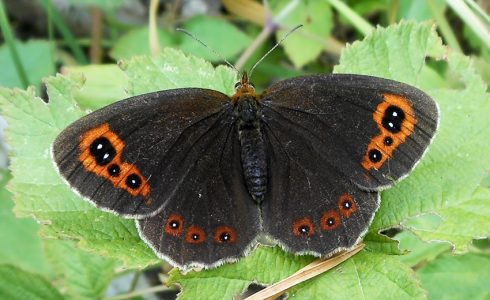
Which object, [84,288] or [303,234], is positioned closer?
[303,234]

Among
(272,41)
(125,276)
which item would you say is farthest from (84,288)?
(272,41)

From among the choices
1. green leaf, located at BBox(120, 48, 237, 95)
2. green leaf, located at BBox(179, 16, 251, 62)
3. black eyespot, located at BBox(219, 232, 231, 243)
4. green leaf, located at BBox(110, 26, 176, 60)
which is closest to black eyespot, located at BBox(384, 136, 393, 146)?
black eyespot, located at BBox(219, 232, 231, 243)

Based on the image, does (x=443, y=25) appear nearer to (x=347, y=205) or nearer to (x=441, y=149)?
(x=441, y=149)

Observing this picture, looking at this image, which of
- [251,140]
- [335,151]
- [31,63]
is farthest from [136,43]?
[335,151]

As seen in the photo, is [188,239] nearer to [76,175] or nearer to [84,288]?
[76,175]

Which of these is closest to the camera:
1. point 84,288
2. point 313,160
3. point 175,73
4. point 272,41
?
point 313,160

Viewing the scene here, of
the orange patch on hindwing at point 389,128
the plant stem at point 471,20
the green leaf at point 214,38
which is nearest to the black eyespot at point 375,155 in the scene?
the orange patch on hindwing at point 389,128

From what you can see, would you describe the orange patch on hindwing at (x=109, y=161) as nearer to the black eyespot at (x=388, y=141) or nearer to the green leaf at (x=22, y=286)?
the black eyespot at (x=388, y=141)
